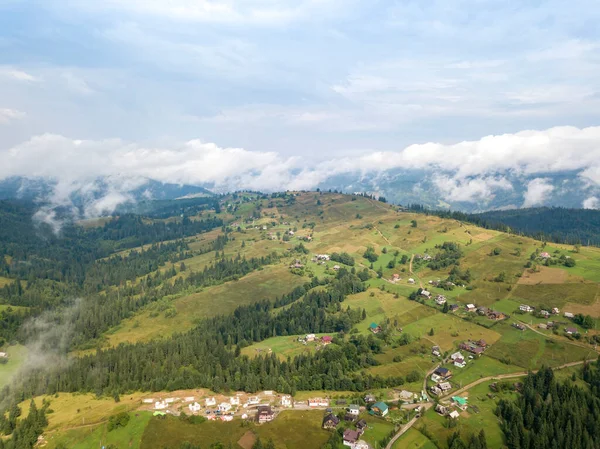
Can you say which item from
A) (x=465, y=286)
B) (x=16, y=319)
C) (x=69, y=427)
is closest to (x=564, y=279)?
(x=465, y=286)

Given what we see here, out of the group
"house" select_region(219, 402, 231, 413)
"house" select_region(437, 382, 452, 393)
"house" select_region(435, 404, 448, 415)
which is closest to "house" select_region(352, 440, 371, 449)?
"house" select_region(435, 404, 448, 415)

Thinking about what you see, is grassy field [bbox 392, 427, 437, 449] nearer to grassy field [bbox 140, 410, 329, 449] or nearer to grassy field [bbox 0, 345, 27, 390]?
grassy field [bbox 140, 410, 329, 449]

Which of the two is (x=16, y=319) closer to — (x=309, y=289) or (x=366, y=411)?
(x=309, y=289)

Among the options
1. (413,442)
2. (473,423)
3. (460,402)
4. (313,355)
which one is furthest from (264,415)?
(460,402)

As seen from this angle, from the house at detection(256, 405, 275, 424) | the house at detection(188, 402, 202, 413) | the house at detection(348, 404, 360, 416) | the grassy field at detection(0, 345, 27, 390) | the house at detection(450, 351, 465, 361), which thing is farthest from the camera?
the grassy field at detection(0, 345, 27, 390)

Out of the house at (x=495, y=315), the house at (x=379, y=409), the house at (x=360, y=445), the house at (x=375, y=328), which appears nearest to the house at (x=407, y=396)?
the house at (x=379, y=409)

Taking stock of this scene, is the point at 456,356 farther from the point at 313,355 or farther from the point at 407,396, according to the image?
the point at 313,355
